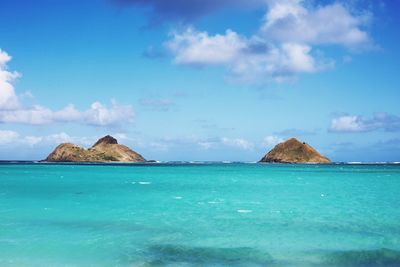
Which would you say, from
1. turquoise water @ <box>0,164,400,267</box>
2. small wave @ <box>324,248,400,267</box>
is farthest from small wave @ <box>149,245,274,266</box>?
small wave @ <box>324,248,400,267</box>

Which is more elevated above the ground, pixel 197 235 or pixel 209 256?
pixel 197 235

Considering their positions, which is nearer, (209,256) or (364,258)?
(364,258)

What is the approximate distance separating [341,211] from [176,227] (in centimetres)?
1859

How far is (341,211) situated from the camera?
40.8 m

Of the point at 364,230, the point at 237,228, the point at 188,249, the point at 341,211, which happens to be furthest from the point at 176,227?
the point at 341,211

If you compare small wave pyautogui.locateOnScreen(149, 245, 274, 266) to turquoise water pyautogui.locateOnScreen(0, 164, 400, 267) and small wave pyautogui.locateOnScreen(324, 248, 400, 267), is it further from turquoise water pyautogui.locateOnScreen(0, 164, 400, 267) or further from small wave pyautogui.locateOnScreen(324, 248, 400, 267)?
small wave pyautogui.locateOnScreen(324, 248, 400, 267)

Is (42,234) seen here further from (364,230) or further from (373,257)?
(364,230)

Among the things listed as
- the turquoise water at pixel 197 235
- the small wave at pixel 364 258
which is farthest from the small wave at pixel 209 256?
the small wave at pixel 364 258

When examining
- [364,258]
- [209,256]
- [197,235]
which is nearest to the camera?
[364,258]

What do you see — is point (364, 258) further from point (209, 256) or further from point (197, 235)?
point (197, 235)

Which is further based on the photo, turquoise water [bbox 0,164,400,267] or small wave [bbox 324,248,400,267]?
turquoise water [bbox 0,164,400,267]

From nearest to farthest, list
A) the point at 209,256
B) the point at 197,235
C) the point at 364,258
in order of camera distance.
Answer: the point at 364,258 < the point at 209,256 < the point at 197,235

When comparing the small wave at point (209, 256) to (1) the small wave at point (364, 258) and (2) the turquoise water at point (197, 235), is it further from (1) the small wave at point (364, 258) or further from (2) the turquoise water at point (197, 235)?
(1) the small wave at point (364, 258)

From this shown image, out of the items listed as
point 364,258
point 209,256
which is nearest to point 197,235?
point 209,256
